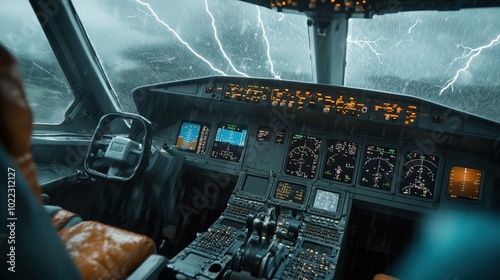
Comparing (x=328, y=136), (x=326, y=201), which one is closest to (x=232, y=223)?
(x=326, y=201)

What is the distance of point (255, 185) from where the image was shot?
10.6ft

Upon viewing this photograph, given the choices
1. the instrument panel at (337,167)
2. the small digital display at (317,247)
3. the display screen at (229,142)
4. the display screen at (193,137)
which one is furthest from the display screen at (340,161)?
the display screen at (193,137)

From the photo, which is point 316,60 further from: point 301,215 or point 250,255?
point 250,255

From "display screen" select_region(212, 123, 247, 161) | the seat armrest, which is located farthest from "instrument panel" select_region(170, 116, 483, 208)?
the seat armrest

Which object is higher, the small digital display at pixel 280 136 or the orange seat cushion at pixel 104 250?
the small digital display at pixel 280 136

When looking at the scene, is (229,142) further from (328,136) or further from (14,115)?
(14,115)

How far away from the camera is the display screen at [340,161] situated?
312 centimetres

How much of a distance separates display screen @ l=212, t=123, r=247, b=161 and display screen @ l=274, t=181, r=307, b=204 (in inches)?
22.2

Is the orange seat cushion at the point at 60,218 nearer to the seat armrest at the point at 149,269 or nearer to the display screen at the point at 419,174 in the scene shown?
the seat armrest at the point at 149,269

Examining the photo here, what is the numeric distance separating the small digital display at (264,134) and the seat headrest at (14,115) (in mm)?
2931

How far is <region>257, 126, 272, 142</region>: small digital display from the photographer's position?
340 centimetres

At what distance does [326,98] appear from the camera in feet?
9.79

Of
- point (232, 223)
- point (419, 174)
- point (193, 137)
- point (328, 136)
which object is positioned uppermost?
point (328, 136)

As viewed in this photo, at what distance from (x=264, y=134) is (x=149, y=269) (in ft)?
7.39
